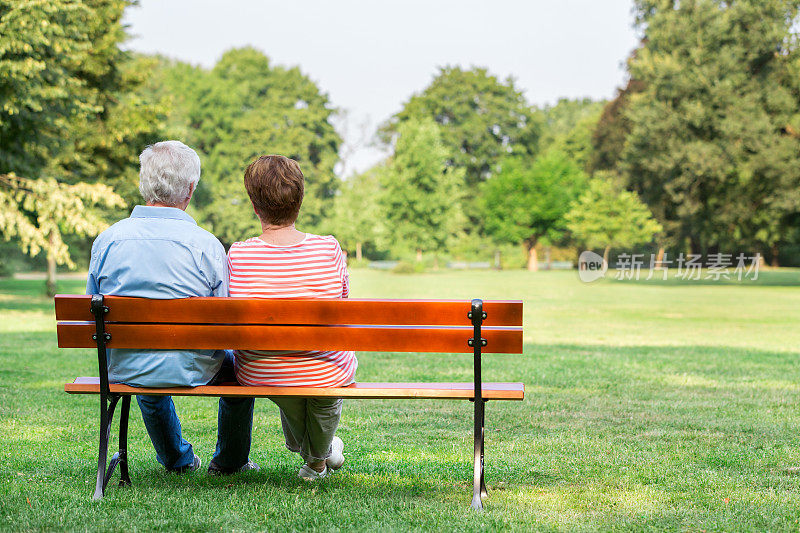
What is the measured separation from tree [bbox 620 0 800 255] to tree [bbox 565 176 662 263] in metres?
5.92

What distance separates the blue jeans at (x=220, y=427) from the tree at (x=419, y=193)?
179ft

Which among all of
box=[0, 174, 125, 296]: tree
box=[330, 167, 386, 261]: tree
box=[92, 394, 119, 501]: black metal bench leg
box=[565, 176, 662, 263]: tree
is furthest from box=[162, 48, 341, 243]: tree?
box=[92, 394, 119, 501]: black metal bench leg

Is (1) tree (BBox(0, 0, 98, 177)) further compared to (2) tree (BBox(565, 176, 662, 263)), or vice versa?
(2) tree (BBox(565, 176, 662, 263))

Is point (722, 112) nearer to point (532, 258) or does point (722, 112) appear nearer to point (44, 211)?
point (532, 258)

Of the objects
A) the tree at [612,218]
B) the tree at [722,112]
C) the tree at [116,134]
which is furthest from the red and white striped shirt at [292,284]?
the tree at [612,218]

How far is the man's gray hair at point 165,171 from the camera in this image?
3939 mm

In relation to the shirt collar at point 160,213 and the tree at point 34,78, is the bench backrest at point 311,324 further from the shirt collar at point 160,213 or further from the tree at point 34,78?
the tree at point 34,78

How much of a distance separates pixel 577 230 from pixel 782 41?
18169 millimetres

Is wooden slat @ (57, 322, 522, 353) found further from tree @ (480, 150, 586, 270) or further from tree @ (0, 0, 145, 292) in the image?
tree @ (480, 150, 586, 270)

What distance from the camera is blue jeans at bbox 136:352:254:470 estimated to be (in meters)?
4.08

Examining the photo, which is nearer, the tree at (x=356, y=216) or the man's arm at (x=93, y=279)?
the man's arm at (x=93, y=279)

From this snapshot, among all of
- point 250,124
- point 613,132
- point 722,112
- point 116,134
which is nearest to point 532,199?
point 613,132

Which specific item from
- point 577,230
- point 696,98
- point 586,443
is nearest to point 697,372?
point 586,443

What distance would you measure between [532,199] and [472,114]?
39.9 feet
